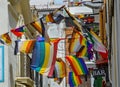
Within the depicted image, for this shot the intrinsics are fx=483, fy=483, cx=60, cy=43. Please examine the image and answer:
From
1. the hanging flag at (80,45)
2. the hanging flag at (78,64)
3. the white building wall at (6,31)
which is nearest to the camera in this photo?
the hanging flag at (80,45)

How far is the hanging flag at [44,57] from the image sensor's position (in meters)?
12.0

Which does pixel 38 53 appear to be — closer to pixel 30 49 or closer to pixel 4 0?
pixel 30 49

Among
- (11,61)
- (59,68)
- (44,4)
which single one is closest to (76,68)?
(59,68)

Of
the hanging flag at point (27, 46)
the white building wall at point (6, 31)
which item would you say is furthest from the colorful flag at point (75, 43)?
the white building wall at point (6, 31)

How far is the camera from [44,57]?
1194 centimetres

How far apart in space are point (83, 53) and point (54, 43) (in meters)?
0.79

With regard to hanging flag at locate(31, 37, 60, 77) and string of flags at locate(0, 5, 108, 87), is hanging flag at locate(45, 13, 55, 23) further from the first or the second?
hanging flag at locate(31, 37, 60, 77)

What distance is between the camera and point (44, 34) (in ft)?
39.4

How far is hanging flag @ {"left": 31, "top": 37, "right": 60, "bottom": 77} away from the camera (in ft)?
39.3

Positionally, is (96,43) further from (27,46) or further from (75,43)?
(27,46)

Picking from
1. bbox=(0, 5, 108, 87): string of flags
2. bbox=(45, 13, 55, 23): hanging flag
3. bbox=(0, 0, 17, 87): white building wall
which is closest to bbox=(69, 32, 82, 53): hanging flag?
bbox=(0, 5, 108, 87): string of flags

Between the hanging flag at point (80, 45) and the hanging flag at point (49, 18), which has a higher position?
the hanging flag at point (49, 18)

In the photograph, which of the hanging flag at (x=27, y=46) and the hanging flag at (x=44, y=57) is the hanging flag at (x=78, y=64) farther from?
the hanging flag at (x=27, y=46)

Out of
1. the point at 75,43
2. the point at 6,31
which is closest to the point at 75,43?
the point at 75,43
